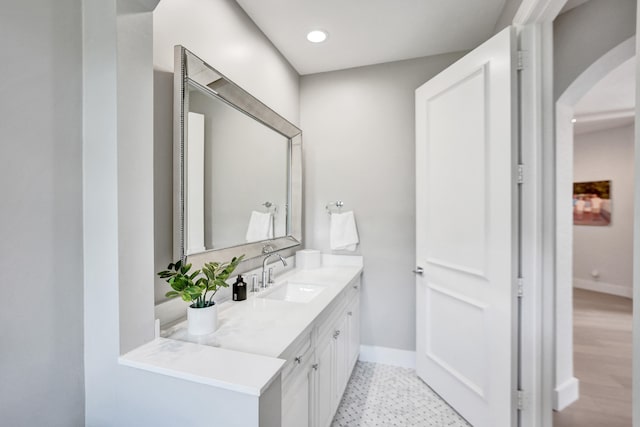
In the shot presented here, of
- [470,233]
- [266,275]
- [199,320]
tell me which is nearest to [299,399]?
[199,320]

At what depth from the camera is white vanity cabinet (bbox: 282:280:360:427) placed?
1.15 metres

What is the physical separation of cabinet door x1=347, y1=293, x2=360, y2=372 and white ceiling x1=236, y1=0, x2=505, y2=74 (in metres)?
2.01

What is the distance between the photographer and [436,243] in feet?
6.62

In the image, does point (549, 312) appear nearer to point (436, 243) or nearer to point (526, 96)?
point (436, 243)

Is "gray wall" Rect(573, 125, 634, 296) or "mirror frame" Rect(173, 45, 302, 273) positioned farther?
"gray wall" Rect(573, 125, 634, 296)

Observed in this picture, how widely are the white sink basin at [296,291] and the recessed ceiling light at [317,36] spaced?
181 centimetres

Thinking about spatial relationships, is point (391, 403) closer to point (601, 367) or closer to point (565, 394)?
point (565, 394)

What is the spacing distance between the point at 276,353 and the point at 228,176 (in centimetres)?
103

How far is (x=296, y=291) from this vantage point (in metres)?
1.97

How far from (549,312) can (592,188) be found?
4.71m

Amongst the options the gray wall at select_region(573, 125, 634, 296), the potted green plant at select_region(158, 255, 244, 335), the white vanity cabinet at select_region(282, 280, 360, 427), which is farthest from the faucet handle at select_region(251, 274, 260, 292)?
the gray wall at select_region(573, 125, 634, 296)

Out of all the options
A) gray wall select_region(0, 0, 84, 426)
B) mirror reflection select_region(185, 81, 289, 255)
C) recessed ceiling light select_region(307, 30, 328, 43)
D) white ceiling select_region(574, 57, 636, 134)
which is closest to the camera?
gray wall select_region(0, 0, 84, 426)

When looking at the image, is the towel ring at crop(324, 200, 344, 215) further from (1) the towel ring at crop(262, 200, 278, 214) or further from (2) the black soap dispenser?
(2) the black soap dispenser

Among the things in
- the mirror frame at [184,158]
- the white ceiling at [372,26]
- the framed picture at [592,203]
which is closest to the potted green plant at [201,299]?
the mirror frame at [184,158]
